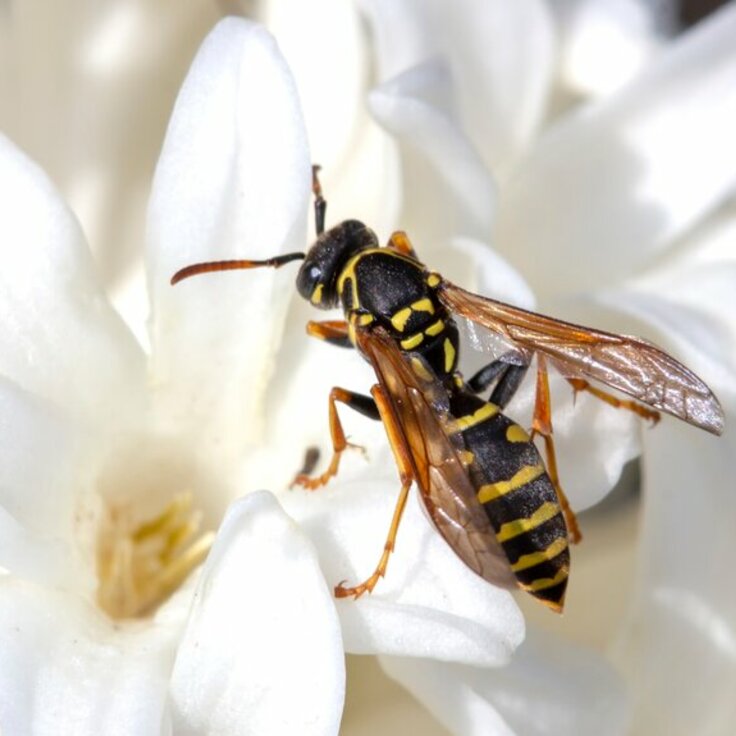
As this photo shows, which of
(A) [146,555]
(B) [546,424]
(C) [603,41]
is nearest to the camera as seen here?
(B) [546,424]

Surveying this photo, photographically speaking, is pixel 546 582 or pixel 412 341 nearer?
pixel 546 582

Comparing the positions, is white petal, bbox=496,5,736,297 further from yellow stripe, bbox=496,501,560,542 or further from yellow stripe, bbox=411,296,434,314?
yellow stripe, bbox=496,501,560,542

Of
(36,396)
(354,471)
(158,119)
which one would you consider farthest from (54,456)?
(158,119)

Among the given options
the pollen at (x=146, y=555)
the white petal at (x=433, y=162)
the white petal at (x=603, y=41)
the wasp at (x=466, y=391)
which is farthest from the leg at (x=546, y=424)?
the white petal at (x=603, y=41)

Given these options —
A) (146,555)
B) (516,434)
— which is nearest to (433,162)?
(516,434)

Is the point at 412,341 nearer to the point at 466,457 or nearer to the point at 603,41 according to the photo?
the point at 466,457

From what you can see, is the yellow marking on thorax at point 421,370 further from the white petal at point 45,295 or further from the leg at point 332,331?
the white petal at point 45,295

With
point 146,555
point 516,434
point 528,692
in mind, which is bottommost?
point 146,555
